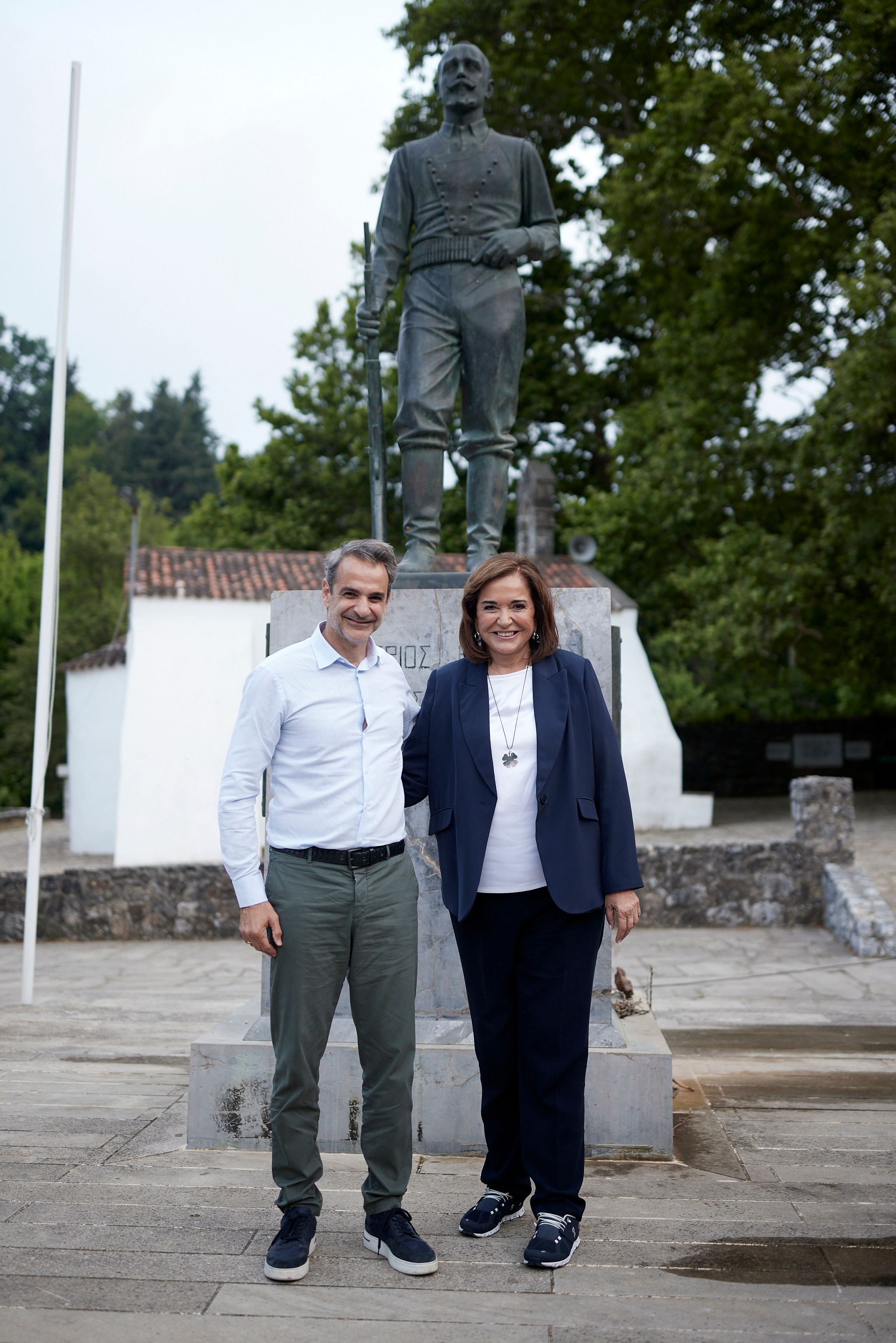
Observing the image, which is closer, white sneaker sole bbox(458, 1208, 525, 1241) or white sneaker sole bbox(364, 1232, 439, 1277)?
white sneaker sole bbox(364, 1232, 439, 1277)

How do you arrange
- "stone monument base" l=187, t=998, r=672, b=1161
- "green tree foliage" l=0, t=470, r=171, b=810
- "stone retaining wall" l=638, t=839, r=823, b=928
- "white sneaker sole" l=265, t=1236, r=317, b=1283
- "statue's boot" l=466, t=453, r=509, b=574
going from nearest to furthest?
"white sneaker sole" l=265, t=1236, r=317, b=1283 → "stone monument base" l=187, t=998, r=672, b=1161 → "statue's boot" l=466, t=453, r=509, b=574 → "stone retaining wall" l=638, t=839, r=823, b=928 → "green tree foliage" l=0, t=470, r=171, b=810

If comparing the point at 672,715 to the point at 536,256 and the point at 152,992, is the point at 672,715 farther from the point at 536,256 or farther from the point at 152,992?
the point at 536,256

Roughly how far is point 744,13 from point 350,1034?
702 inches

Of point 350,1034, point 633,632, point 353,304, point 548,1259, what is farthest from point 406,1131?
point 353,304

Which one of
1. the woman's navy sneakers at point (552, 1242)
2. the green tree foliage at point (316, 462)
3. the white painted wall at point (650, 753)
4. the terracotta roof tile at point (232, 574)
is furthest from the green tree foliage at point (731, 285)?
the woman's navy sneakers at point (552, 1242)

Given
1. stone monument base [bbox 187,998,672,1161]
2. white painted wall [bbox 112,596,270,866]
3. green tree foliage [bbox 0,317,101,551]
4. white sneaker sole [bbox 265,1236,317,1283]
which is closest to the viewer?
white sneaker sole [bbox 265,1236,317,1283]

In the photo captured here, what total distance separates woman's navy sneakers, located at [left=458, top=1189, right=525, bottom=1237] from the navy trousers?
0.45ft

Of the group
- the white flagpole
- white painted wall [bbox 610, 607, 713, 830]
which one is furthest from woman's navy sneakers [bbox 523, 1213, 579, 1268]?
white painted wall [bbox 610, 607, 713, 830]

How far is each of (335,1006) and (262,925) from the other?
342mm

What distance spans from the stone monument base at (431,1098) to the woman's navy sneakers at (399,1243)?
2.69 feet

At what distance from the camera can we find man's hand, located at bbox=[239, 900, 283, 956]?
307cm

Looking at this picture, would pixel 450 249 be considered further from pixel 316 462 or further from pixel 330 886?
pixel 316 462

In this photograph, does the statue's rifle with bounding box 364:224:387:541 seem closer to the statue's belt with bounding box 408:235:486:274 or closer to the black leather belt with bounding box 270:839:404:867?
the statue's belt with bounding box 408:235:486:274

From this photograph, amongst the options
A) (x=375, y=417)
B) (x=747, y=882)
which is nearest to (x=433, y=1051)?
(x=375, y=417)
